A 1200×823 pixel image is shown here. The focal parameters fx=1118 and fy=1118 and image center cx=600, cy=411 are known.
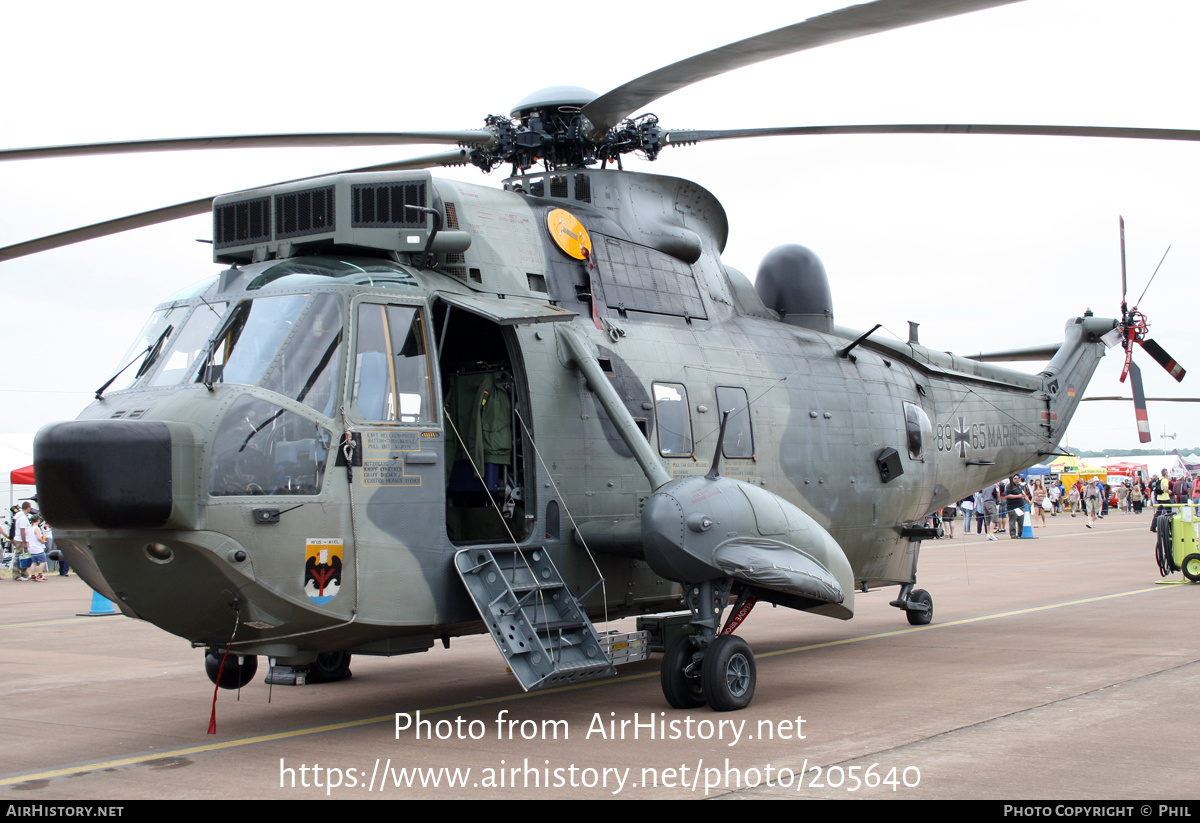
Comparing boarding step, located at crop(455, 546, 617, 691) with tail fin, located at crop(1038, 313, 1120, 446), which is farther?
tail fin, located at crop(1038, 313, 1120, 446)

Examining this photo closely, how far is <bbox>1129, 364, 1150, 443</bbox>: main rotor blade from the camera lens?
17.6 m

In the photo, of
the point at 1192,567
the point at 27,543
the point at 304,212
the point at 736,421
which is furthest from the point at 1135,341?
the point at 27,543

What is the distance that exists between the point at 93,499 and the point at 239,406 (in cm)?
105

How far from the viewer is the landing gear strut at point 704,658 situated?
28.1 ft

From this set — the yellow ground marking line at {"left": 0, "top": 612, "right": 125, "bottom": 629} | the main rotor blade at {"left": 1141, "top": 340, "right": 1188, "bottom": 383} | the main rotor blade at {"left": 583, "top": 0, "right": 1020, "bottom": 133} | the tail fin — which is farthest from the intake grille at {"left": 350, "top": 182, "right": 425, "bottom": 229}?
the main rotor blade at {"left": 1141, "top": 340, "right": 1188, "bottom": 383}

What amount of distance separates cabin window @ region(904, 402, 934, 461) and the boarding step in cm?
580

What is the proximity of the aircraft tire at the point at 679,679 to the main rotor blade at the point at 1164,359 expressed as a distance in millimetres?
11346

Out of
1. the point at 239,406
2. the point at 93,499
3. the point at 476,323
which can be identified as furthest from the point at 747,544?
the point at 93,499

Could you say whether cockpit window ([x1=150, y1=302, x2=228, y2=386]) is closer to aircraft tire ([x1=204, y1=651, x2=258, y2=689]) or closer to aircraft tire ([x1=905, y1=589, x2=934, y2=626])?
aircraft tire ([x1=204, y1=651, x2=258, y2=689])

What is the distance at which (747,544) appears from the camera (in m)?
8.66

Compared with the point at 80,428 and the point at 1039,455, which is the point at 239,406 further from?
the point at 1039,455

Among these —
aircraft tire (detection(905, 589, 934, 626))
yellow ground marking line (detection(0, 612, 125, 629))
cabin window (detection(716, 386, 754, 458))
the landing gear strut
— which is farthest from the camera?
yellow ground marking line (detection(0, 612, 125, 629))

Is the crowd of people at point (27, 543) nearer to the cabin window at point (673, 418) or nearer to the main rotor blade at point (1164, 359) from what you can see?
the cabin window at point (673, 418)

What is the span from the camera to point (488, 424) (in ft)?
29.7
